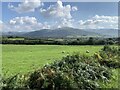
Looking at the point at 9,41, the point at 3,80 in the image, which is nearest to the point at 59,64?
the point at 3,80

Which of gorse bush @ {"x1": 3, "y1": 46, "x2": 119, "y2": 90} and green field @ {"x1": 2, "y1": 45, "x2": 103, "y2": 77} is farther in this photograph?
green field @ {"x1": 2, "y1": 45, "x2": 103, "y2": 77}

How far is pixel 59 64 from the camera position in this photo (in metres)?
12.8

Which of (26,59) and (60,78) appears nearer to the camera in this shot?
(60,78)

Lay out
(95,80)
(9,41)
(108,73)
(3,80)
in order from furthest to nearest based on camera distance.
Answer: (9,41) → (108,73) → (95,80) → (3,80)

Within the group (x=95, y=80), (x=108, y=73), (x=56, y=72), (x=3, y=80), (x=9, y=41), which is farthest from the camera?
(x=9, y=41)

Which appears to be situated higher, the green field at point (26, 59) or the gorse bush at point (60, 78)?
the gorse bush at point (60, 78)

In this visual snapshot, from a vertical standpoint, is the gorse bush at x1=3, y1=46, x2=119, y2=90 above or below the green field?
above

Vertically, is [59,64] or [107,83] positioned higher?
[59,64]

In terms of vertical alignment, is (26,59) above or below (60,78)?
below

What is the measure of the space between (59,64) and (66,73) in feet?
4.20

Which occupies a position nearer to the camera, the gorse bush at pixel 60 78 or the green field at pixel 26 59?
the gorse bush at pixel 60 78

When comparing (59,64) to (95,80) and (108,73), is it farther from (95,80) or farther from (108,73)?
(108,73)

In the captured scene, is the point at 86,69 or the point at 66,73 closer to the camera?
the point at 66,73

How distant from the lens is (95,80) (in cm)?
1230
